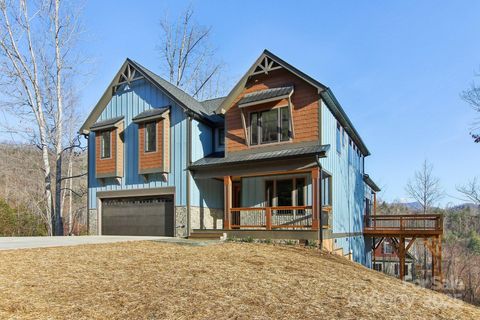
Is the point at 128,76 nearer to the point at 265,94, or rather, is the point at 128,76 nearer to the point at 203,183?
the point at 203,183

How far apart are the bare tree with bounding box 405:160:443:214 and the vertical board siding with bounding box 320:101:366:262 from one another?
1890cm

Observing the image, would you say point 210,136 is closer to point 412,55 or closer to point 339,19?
point 339,19

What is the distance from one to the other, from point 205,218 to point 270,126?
5.34 meters

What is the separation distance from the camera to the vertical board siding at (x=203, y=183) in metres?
16.1

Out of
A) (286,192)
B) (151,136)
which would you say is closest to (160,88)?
(151,136)

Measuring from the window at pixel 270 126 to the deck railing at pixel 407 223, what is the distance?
894 cm

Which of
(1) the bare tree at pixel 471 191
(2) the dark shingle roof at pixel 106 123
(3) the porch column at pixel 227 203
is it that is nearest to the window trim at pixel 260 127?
(3) the porch column at pixel 227 203

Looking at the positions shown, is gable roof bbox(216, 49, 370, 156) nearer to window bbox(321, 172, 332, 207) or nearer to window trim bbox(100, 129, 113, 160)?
window bbox(321, 172, 332, 207)

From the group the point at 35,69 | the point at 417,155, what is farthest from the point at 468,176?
the point at 35,69

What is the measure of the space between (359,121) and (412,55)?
1749 cm

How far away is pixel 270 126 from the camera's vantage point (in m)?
15.2

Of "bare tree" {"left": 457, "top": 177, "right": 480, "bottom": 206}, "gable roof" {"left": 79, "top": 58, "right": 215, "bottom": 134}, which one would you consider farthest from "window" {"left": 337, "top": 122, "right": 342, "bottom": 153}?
"bare tree" {"left": 457, "top": 177, "right": 480, "bottom": 206}

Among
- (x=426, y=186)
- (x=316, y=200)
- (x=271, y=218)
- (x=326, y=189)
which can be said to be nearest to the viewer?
(x=316, y=200)

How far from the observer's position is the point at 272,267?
816 cm
